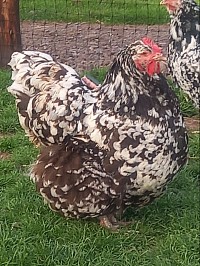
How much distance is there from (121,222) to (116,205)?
26cm

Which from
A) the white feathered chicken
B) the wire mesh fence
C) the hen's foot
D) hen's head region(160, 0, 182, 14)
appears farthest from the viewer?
the wire mesh fence

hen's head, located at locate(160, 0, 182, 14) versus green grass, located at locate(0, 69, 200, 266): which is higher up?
hen's head, located at locate(160, 0, 182, 14)

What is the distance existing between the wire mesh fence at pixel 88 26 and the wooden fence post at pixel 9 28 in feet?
2.67

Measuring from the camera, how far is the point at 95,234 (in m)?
3.53

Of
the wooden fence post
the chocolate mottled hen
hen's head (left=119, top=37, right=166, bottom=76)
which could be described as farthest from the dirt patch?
hen's head (left=119, top=37, right=166, bottom=76)

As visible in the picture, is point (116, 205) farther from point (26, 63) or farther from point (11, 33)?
point (11, 33)

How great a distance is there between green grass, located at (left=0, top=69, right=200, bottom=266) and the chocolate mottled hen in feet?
0.45

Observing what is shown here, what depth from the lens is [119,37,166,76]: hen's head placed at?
3.27m

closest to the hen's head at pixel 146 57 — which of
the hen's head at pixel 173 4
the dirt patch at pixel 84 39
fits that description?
the hen's head at pixel 173 4

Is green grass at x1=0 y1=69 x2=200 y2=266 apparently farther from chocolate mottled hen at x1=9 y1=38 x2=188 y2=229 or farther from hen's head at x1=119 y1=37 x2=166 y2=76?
hen's head at x1=119 y1=37 x2=166 y2=76

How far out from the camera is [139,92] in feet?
11.1

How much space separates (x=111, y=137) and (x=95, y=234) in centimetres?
60

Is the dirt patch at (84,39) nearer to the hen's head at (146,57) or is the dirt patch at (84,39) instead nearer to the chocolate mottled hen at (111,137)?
the chocolate mottled hen at (111,137)

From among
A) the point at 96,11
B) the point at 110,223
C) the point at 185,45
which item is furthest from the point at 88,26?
the point at 110,223
